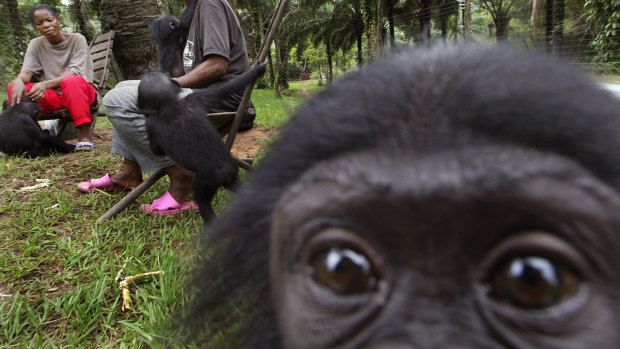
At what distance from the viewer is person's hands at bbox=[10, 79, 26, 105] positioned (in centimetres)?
525

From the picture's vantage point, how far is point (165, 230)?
2926mm

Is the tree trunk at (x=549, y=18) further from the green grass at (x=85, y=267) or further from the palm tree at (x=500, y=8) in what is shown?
the green grass at (x=85, y=267)

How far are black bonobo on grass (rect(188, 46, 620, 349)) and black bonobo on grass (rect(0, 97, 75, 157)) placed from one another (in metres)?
5.62

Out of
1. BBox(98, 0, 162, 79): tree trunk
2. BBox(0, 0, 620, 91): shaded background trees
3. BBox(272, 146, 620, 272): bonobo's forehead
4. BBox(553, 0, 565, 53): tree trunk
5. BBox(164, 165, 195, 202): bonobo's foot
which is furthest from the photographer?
BBox(553, 0, 565, 53): tree trunk

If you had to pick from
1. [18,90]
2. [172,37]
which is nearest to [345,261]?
[172,37]

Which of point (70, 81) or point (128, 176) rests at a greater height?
point (70, 81)

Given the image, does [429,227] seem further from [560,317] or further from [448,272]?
[560,317]

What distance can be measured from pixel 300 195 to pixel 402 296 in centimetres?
31

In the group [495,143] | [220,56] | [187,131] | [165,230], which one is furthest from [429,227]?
[220,56]

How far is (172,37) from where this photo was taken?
3.85 m

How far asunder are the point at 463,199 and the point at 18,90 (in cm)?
629

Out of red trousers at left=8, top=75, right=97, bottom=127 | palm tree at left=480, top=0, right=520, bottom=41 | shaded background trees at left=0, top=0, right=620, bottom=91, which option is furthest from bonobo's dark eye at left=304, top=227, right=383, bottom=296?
palm tree at left=480, top=0, right=520, bottom=41

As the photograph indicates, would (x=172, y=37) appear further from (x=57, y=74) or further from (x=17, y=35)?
(x=17, y=35)

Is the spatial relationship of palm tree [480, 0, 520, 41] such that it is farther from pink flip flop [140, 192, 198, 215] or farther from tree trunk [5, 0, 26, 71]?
tree trunk [5, 0, 26, 71]
